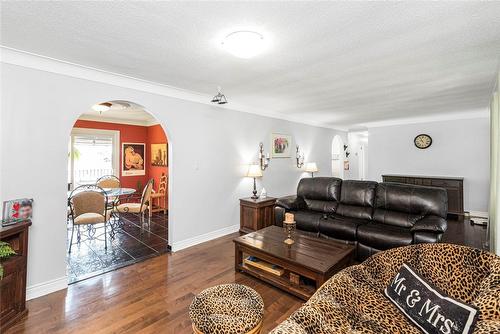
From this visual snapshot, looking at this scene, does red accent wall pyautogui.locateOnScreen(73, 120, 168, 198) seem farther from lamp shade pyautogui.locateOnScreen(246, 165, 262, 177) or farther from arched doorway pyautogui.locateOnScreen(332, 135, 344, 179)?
arched doorway pyautogui.locateOnScreen(332, 135, 344, 179)

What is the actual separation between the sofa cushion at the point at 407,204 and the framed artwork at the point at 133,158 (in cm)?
571

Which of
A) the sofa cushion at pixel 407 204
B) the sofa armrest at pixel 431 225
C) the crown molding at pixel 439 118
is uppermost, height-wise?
the crown molding at pixel 439 118

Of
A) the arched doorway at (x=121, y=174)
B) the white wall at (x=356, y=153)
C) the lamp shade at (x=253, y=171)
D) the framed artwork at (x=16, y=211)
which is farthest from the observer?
the white wall at (x=356, y=153)

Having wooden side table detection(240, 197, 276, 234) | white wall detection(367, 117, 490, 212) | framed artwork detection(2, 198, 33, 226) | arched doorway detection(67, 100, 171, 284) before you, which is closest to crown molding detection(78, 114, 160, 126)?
arched doorway detection(67, 100, 171, 284)

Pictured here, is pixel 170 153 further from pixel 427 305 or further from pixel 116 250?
pixel 427 305

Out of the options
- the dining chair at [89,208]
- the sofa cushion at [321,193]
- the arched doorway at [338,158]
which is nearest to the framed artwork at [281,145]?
the sofa cushion at [321,193]

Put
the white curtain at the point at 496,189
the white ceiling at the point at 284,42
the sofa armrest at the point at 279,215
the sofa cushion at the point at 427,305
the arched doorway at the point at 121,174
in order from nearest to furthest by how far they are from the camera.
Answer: the sofa cushion at the point at 427,305 < the white ceiling at the point at 284,42 < the white curtain at the point at 496,189 < the arched doorway at the point at 121,174 < the sofa armrest at the point at 279,215

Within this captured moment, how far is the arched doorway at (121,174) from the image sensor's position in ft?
12.1

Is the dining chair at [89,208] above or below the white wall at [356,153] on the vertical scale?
below

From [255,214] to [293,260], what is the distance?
1917mm

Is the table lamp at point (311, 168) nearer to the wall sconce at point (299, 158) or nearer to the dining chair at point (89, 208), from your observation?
the wall sconce at point (299, 158)

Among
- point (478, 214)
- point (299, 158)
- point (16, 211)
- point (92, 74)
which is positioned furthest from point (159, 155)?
point (478, 214)

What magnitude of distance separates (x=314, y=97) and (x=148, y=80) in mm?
2649

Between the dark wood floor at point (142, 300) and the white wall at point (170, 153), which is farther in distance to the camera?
the white wall at point (170, 153)
